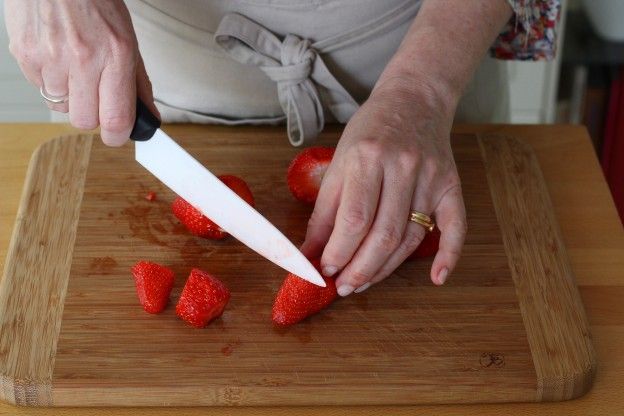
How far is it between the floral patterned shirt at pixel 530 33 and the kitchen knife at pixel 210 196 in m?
0.50

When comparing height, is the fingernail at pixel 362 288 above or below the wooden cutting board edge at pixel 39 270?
above

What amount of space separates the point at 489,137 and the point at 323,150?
283 mm

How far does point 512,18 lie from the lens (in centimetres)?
138

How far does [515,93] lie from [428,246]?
48.3 inches

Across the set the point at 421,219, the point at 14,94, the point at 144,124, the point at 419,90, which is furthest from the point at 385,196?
the point at 14,94

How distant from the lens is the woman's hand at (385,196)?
1.08 meters

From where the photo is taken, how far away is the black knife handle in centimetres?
110

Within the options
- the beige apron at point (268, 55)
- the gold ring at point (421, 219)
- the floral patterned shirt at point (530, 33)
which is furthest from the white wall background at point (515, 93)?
the gold ring at point (421, 219)

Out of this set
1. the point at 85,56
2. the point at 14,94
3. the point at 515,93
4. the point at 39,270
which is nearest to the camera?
the point at 85,56

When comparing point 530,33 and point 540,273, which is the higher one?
point 530,33

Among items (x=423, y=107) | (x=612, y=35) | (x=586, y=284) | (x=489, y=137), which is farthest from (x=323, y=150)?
(x=612, y=35)

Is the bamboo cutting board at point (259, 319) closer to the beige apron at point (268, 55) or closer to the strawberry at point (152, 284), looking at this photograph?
the strawberry at point (152, 284)

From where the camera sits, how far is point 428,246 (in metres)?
1.20

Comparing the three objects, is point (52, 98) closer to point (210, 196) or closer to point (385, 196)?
point (210, 196)
